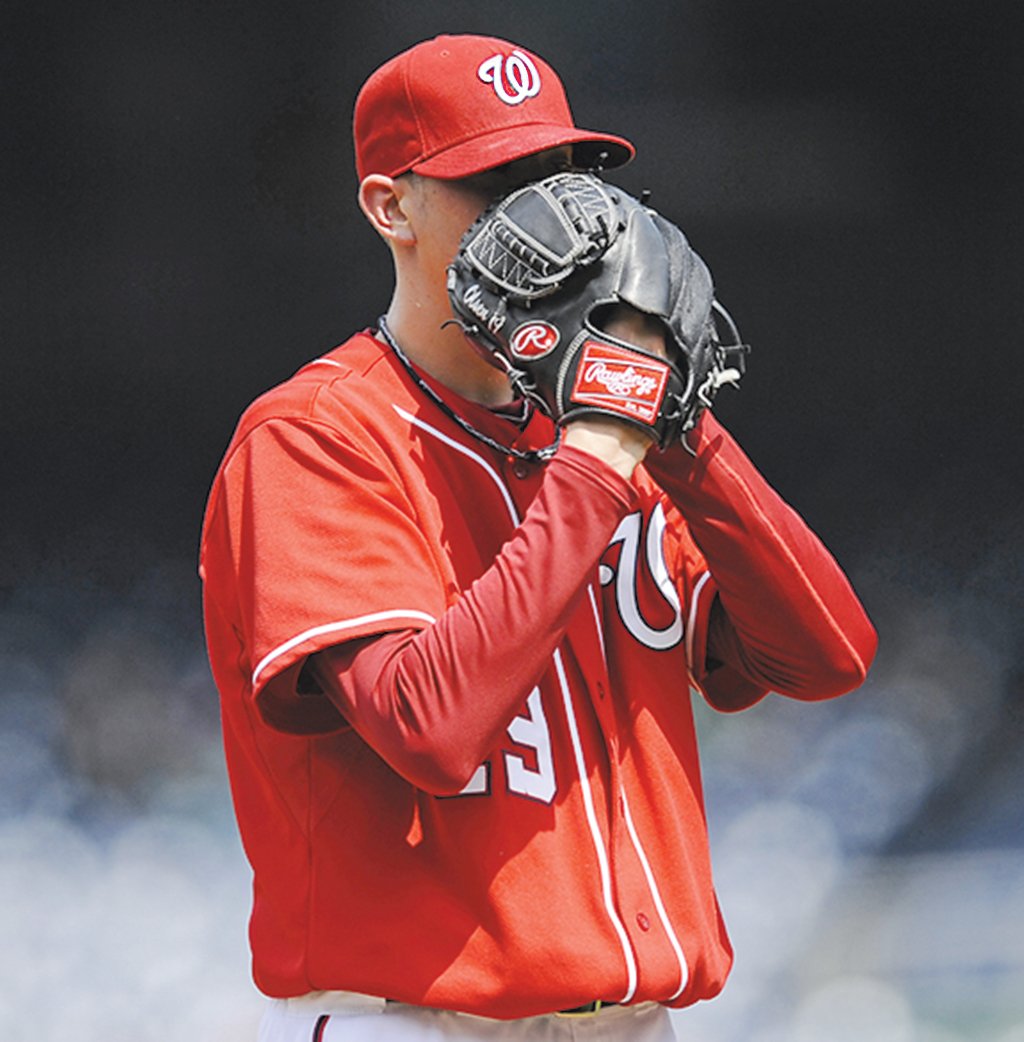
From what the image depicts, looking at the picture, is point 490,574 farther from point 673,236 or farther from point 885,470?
point 885,470

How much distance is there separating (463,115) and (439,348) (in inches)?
7.3

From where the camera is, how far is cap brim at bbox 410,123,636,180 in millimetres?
1305

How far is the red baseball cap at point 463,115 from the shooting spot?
1323 mm

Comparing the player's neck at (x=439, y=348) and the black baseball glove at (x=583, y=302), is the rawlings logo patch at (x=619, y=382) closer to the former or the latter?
the black baseball glove at (x=583, y=302)

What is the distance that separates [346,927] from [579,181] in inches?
22.6

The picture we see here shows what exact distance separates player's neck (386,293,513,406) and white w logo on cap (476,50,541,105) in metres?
0.17

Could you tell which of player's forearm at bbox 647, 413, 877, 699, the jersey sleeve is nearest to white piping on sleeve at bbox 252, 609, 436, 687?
the jersey sleeve

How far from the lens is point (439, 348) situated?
1.39m

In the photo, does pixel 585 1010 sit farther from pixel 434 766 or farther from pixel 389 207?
pixel 389 207

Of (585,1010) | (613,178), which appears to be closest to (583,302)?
(585,1010)

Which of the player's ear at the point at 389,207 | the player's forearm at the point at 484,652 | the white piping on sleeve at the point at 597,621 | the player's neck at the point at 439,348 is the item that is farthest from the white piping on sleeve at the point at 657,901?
the player's ear at the point at 389,207

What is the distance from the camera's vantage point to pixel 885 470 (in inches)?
95.5

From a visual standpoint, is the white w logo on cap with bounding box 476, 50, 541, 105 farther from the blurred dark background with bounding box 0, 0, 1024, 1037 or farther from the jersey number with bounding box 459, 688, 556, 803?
the blurred dark background with bounding box 0, 0, 1024, 1037

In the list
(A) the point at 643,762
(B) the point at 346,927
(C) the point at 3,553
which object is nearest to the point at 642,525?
(A) the point at 643,762
